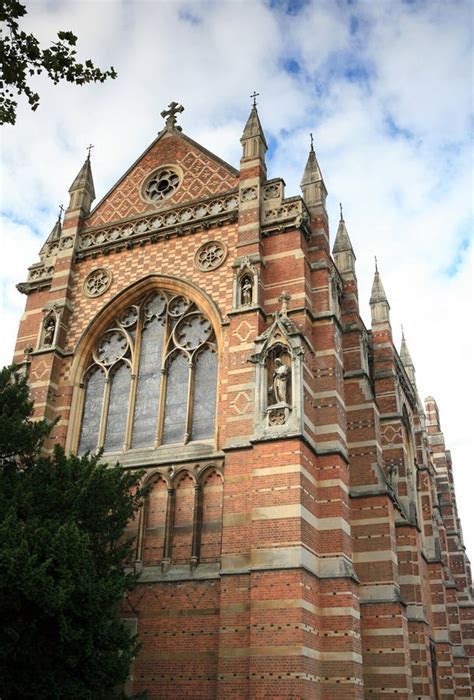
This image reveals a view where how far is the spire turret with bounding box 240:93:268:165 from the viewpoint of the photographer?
21.9 m

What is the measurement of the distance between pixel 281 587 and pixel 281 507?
169 centimetres

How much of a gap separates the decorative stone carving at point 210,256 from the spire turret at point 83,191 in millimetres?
5400

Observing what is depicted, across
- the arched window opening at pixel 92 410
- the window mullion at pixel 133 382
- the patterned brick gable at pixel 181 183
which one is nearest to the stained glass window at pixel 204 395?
the window mullion at pixel 133 382

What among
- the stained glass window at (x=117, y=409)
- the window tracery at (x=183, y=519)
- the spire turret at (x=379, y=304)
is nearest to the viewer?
the window tracery at (x=183, y=519)

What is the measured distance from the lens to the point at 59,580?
12.2 metres

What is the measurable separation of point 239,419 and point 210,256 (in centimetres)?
563

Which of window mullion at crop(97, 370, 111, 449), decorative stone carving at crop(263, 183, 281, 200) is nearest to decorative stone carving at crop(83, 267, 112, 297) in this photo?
window mullion at crop(97, 370, 111, 449)

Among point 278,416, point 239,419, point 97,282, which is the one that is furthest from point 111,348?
point 278,416

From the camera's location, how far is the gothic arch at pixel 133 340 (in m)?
19.3

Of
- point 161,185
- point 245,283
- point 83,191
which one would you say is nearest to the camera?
point 245,283

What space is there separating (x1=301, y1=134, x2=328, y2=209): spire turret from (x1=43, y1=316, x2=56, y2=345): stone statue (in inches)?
339

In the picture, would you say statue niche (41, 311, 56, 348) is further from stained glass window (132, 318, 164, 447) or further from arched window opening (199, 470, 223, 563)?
arched window opening (199, 470, 223, 563)

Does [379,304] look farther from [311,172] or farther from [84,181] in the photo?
[84,181]

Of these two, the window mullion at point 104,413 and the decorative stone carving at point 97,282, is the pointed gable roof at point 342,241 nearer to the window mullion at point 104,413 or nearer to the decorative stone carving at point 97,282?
the decorative stone carving at point 97,282
